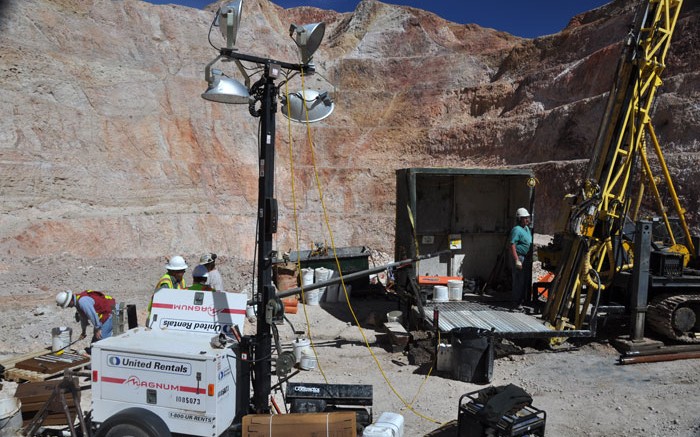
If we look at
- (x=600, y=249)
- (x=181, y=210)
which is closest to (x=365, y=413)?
(x=600, y=249)

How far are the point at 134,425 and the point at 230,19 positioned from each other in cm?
366

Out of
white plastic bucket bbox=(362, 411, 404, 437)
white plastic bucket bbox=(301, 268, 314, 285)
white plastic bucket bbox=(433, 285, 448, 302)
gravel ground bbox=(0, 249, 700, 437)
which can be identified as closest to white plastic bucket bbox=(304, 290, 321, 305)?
gravel ground bbox=(0, 249, 700, 437)

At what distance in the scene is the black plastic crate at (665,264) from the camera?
28.3 ft

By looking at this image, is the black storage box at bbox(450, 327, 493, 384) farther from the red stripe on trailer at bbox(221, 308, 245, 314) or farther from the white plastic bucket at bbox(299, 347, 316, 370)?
the red stripe on trailer at bbox(221, 308, 245, 314)

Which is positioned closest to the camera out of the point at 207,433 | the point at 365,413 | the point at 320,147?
the point at 207,433

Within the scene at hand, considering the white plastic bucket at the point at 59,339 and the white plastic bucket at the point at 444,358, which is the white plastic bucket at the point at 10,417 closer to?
the white plastic bucket at the point at 59,339

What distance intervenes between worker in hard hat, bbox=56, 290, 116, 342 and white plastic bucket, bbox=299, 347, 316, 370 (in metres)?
2.70

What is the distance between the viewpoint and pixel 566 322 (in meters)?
8.57

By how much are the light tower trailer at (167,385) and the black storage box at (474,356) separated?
3664mm

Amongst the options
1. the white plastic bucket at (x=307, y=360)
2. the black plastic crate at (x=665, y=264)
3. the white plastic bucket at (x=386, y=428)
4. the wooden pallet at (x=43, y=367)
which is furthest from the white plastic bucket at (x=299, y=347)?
the black plastic crate at (x=665, y=264)

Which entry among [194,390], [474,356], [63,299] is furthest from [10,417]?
[474,356]

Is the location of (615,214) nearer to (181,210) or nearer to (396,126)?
(181,210)

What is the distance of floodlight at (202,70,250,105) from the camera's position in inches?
187

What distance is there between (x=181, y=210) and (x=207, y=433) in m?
17.4
